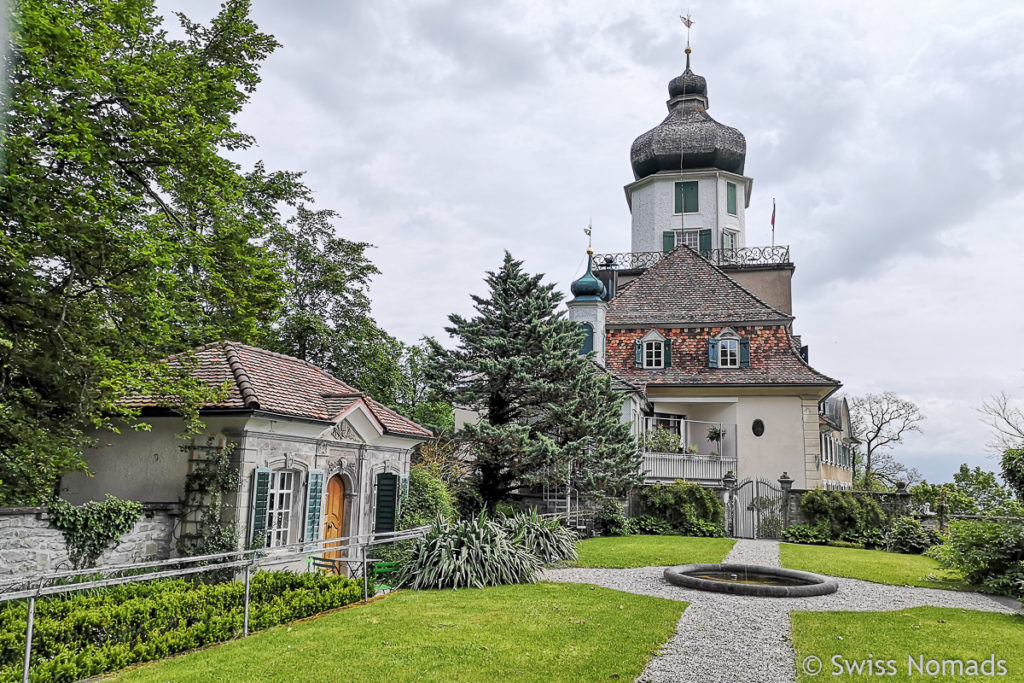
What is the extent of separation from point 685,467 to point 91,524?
65.0 feet

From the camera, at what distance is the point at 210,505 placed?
12.8 m

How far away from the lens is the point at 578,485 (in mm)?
21781

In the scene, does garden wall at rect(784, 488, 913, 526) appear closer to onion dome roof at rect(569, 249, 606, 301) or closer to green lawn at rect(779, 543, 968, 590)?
green lawn at rect(779, 543, 968, 590)

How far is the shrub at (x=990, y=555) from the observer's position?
1407cm

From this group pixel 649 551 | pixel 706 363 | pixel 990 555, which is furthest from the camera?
pixel 706 363

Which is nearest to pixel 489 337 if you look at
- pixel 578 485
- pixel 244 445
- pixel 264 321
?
pixel 578 485

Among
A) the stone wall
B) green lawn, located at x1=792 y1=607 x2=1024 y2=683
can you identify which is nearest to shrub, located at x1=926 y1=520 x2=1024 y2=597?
green lawn, located at x1=792 y1=607 x2=1024 y2=683

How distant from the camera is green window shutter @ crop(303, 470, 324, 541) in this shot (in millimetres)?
14781

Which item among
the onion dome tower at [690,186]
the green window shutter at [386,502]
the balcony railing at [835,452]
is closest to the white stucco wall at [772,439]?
the balcony railing at [835,452]

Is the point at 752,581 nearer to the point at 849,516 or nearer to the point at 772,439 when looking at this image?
the point at 849,516

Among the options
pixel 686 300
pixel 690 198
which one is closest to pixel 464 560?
pixel 686 300

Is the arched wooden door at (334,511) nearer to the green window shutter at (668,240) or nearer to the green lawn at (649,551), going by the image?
the green lawn at (649,551)

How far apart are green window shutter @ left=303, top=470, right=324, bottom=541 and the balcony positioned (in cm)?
1235

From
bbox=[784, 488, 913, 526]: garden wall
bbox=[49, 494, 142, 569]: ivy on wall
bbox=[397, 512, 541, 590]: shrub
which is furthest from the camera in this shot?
bbox=[784, 488, 913, 526]: garden wall
